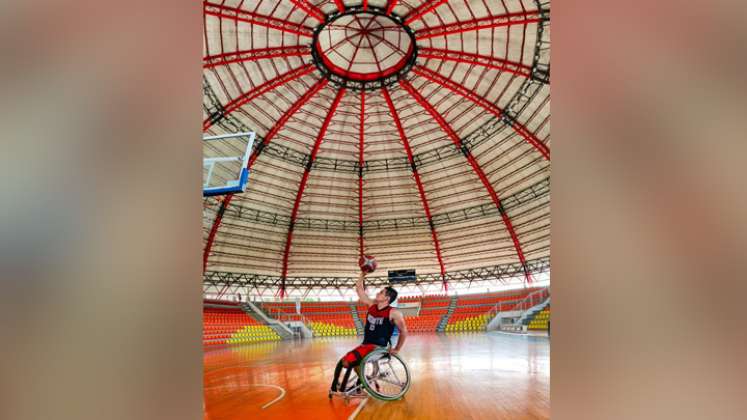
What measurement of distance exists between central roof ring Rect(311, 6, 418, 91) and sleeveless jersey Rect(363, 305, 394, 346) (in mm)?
14954

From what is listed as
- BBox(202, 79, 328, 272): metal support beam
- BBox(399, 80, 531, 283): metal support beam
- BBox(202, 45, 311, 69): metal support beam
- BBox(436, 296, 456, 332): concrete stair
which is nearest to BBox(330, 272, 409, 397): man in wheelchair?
BBox(202, 45, 311, 69): metal support beam

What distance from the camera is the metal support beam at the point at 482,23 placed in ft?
54.1

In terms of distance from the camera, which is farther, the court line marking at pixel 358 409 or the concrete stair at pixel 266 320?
the concrete stair at pixel 266 320

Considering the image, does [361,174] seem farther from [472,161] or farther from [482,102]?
[482,102]

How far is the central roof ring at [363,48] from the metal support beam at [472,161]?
1.18m

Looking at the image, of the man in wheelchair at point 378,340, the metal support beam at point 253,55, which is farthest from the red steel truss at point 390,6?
the man in wheelchair at point 378,340

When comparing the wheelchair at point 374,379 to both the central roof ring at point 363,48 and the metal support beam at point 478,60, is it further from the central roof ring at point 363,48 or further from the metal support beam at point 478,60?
the metal support beam at point 478,60

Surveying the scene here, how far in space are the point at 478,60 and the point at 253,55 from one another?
32.2ft

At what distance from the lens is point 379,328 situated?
648 cm

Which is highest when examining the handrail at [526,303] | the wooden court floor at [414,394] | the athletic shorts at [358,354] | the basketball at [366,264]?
the basketball at [366,264]

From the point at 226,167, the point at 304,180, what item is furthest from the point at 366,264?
the point at 304,180

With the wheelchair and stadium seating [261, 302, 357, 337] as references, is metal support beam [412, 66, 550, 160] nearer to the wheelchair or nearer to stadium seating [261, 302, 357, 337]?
the wheelchair
